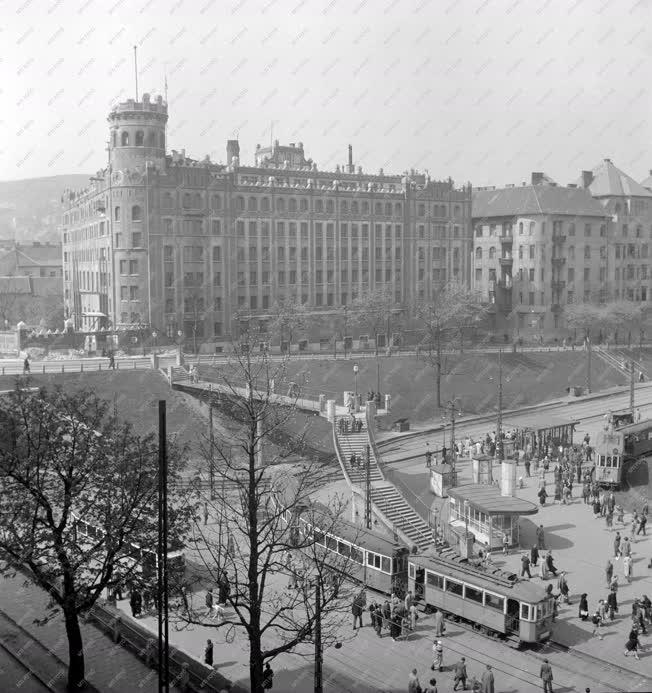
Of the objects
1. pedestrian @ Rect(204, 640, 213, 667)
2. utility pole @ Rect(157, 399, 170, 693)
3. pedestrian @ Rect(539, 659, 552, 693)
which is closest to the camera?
utility pole @ Rect(157, 399, 170, 693)

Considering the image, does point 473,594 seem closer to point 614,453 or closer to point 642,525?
point 642,525

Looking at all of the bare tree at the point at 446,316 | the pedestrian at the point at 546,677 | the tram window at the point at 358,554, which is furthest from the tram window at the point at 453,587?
the bare tree at the point at 446,316

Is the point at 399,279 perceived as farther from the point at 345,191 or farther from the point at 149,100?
the point at 149,100

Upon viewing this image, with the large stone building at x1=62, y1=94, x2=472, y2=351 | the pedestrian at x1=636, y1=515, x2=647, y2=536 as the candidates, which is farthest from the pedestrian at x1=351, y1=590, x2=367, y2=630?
the large stone building at x1=62, y1=94, x2=472, y2=351

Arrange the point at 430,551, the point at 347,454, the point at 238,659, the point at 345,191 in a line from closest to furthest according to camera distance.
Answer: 1. the point at 238,659
2. the point at 430,551
3. the point at 347,454
4. the point at 345,191

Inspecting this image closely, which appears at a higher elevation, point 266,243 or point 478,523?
point 266,243

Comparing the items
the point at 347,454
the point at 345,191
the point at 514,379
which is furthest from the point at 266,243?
the point at 347,454

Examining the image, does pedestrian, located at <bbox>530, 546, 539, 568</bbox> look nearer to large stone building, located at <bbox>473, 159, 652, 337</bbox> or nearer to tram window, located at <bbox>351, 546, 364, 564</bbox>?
tram window, located at <bbox>351, 546, 364, 564</bbox>

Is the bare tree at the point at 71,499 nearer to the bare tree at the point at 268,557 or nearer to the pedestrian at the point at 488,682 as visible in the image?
the bare tree at the point at 268,557
